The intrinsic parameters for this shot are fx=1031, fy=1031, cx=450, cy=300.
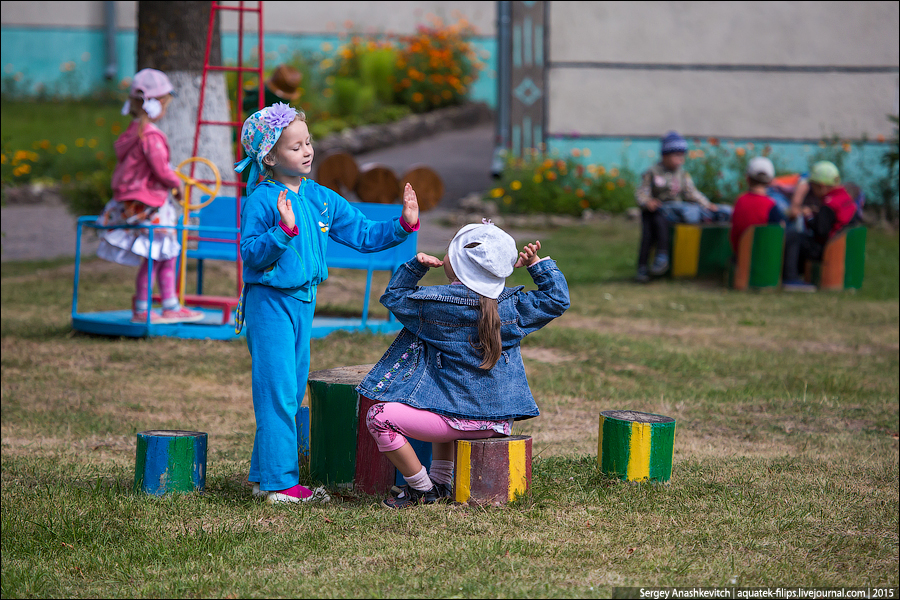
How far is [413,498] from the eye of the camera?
371cm

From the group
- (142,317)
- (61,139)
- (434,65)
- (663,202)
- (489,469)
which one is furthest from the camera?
(434,65)

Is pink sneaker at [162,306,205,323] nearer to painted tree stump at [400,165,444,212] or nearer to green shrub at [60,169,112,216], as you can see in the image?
green shrub at [60,169,112,216]

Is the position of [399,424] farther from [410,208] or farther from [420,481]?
[410,208]

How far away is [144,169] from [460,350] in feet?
13.8

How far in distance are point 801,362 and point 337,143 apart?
12987 mm

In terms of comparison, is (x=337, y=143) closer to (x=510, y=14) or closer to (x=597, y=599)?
(x=510, y=14)

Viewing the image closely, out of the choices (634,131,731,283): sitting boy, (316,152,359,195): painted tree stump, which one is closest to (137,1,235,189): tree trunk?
(316,152,359,195): painted tree stump

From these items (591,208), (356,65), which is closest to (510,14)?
(591,208)

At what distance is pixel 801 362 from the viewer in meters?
6.77

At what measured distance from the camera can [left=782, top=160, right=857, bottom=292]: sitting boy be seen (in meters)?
9.60

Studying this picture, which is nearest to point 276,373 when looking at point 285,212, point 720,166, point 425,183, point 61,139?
point 285,212

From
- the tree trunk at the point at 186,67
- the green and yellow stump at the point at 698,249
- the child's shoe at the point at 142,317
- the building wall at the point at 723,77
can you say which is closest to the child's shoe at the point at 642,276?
the green and yellow stump at the point at 698,249

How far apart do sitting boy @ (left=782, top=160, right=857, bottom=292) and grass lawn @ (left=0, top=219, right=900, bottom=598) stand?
3.74 ft

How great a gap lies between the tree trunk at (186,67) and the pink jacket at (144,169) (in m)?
2.34
